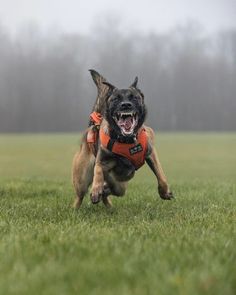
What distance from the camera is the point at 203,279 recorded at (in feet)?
9.82

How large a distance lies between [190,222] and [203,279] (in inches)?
107

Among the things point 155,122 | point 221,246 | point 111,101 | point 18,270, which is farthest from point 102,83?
point 155,122

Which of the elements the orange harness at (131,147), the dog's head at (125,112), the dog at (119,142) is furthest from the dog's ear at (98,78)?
the orange harness at (131,147)

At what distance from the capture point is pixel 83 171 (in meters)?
7.70

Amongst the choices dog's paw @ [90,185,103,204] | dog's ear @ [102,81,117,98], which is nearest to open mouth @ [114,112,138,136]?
dog's ear @ [102,81,117,98]

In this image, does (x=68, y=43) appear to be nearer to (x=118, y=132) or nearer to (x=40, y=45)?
(x=40, y=45)

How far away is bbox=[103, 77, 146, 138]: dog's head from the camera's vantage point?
21.6ft

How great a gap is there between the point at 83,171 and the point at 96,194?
1.42 metres

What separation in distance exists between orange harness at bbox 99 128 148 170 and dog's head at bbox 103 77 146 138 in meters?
0.12

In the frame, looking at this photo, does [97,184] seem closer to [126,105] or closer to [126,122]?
[126,122]

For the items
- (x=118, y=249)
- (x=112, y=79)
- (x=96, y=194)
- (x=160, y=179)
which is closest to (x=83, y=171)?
(x=160, y=179)

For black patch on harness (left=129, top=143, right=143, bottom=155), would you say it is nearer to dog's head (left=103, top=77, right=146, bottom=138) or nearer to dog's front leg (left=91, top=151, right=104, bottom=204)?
dog's head (left=103, top=77, right=146, bottom=138)

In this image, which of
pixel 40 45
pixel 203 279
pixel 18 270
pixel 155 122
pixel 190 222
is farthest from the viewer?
pixel 40 45

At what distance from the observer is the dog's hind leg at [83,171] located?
768cm
